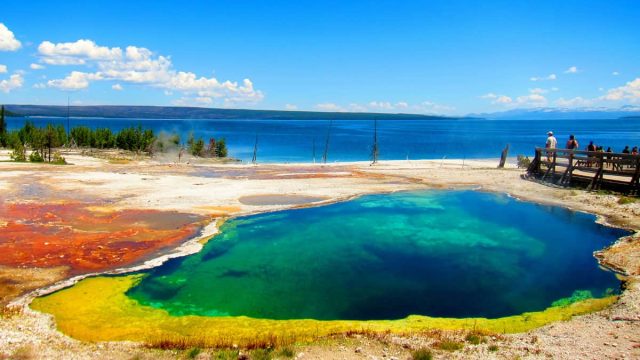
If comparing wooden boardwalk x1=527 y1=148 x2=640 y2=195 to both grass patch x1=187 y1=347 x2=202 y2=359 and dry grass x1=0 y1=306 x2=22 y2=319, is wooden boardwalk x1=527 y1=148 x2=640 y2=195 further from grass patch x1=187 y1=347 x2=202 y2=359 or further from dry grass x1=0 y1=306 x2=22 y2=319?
dry grass x1=0 y1=306 x2=22 y2=319

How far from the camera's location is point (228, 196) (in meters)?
26.7

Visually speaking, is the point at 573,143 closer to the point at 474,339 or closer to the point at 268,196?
the point at 268,196

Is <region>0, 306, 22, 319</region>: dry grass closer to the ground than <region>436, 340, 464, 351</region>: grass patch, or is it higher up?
closer to the ground

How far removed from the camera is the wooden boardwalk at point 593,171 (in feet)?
80.1

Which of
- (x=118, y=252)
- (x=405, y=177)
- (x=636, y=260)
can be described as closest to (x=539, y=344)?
(x=636, y=260)

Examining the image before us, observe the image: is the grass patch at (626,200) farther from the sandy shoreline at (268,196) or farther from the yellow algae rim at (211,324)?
the yellow algae rim at (211,324)

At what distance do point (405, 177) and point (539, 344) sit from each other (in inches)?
1083

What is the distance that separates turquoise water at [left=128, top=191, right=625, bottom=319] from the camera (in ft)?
41.9

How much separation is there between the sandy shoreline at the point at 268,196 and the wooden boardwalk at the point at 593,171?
1.02m

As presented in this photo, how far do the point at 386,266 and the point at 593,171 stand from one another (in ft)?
54.1

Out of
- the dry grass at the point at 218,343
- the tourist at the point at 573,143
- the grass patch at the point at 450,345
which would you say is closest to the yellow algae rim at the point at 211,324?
the dry grass at the point at 218,343

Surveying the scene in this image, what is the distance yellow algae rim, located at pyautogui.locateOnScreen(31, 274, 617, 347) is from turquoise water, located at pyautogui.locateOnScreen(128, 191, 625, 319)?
2.07ft

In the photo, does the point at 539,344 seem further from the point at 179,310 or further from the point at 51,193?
the point at 51,193

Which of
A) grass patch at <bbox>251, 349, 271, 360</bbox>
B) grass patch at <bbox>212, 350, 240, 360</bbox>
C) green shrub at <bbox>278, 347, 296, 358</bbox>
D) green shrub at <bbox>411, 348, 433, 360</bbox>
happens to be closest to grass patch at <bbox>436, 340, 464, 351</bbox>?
green shrub at <bbox>411, 348, 433, 360</bbox>
